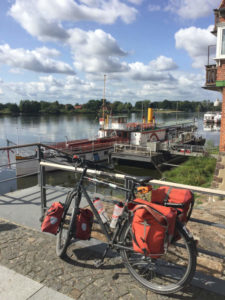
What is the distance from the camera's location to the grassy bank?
42.2 feet

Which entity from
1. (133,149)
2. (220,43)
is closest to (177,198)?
(220,43)

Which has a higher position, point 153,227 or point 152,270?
point 153,227

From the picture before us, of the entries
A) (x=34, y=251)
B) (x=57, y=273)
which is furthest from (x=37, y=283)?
(x=34, y=251)

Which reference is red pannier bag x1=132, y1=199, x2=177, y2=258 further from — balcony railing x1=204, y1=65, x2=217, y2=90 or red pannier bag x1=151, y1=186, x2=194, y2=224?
balcony railing x1=204, y1=65, x2=217, y2=90

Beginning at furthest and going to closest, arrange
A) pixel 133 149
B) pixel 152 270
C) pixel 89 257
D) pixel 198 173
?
pixel 133 149, pixel 198 173, pixel 89 257, pixel 152 270

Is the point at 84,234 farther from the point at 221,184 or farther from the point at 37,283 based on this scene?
the point at 221,184

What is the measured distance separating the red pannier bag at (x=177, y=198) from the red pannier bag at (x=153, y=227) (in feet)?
0.42

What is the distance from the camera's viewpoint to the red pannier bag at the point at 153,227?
1.95m

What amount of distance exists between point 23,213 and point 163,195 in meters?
2.78

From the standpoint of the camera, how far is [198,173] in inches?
568

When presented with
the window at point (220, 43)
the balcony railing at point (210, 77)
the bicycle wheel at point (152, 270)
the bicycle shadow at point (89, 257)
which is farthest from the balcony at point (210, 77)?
the bicycle wheel at point (152, 270)

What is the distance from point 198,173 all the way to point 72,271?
42.6ft

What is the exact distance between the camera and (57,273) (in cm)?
258

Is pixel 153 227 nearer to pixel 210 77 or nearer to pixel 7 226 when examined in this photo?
pixel 7 226
